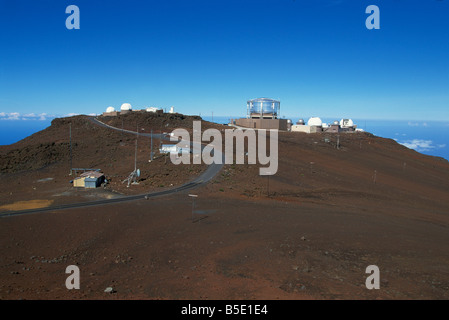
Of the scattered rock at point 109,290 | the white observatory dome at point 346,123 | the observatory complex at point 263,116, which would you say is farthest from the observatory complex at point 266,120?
the scattered rock at point 109,290

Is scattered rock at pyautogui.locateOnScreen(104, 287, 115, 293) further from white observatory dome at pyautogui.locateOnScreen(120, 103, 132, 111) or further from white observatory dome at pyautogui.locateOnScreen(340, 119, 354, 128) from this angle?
white observatory dome at pyautogui.locateOnScreen(340, 119, 354, 128)

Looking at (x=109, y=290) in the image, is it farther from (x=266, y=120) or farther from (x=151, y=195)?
(x=266, y=120)

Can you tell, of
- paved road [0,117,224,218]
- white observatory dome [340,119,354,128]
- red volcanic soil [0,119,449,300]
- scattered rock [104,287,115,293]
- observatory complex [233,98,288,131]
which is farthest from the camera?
white observatory dome [340,119,354,128]

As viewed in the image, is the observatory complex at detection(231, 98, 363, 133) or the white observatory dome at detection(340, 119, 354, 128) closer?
the observatory complex at detection(231, 98, 363, 133)

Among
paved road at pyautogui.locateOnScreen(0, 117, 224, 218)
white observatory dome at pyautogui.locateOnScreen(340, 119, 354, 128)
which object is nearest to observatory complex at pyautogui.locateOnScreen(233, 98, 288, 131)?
white observatory dome at pyautogui.locateOnScreen(340, 119, 354, 128)

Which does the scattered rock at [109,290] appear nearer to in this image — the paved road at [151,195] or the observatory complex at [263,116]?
the paved road at [151,195]

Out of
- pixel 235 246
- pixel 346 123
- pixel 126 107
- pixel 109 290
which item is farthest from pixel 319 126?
pixel 109 290

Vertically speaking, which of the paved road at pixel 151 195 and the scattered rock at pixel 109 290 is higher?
the paved road at pixel 151 195
